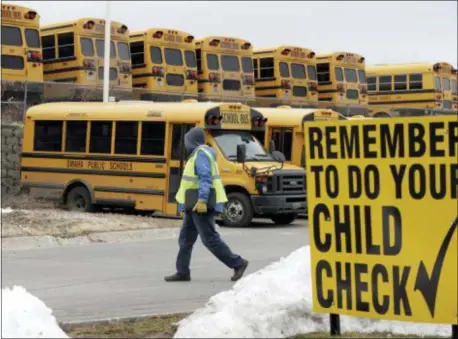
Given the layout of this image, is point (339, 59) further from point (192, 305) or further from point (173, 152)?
point (192, 305)

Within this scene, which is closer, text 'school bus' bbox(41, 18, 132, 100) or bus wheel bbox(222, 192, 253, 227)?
bus wheel bbox(222, 192, 253, 227)

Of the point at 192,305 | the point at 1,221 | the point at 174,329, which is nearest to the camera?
the point at 174,329

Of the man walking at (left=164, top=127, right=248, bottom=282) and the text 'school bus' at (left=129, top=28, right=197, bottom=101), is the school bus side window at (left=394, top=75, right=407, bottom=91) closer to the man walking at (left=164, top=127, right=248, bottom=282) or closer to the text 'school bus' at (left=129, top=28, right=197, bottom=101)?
the text 'school bus' at (left=129, top=28, right=197, bottom=101)

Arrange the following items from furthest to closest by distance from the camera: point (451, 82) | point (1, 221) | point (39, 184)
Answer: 1. point (451, 82)
2. point (39, 184)
3. point (1, 221)

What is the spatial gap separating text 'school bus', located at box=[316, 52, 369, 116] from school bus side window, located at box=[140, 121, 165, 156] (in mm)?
18640

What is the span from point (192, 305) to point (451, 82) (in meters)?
35.2

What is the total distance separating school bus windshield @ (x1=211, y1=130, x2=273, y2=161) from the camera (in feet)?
69.9

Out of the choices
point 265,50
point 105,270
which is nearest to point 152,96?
point 265,50

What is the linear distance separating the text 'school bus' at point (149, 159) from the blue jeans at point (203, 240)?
8.82 metres

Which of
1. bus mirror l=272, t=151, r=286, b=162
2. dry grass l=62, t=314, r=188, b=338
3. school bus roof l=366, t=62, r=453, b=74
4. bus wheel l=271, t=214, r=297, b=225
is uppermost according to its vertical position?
school bus roof l=366, t=62, r=453, b=74

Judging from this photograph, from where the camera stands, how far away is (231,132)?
2158cm

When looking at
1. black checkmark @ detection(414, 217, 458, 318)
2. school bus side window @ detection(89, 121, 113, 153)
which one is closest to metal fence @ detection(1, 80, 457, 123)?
school bus side window @ detection(89, 121, 113, 153)

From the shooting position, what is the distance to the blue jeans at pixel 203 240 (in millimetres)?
11617

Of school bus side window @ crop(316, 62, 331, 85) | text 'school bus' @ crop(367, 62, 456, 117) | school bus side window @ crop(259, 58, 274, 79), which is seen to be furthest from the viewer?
text 'school bus' @ crop(367, 62, 456, 117)
